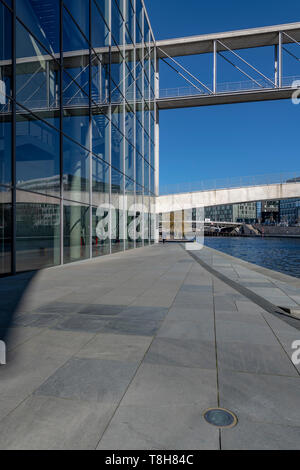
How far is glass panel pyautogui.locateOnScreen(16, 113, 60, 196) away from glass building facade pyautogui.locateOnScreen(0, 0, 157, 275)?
0.05 meters

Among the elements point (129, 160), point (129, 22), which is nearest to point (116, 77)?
point (129, 160)

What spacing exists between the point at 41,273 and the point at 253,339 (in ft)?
33.2

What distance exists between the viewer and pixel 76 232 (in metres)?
17.0

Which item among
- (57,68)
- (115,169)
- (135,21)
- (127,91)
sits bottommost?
(115,169)

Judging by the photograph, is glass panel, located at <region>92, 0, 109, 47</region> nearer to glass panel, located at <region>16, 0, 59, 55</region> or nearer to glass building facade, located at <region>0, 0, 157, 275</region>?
glass building facade, located at <region>0, 0, 157, 275</region>

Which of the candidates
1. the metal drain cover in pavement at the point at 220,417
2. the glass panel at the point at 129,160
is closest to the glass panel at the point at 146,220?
the glass panel at the point at 129,160

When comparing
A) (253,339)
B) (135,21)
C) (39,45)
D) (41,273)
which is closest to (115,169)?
(39,45)

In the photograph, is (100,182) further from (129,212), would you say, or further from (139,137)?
(139,137)

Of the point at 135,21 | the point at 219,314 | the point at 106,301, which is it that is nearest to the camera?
the point at 219,314

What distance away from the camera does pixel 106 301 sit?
7695mm

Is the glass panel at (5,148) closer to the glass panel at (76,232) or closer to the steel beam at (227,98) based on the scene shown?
the glass panel at (76,232)

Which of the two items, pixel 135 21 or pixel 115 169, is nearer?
pixel 115 169

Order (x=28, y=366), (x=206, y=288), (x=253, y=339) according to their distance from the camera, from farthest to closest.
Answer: (x=206, y=288) → (x=253, y=339) → (x=28, y=366)

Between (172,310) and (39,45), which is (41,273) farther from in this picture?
(39,45)
